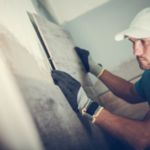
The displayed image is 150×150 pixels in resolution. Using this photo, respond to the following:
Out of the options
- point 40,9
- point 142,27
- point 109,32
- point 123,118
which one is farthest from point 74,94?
point 109,32

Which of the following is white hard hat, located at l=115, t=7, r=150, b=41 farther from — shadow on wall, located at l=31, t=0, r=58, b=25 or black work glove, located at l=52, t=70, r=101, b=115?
shadow on wall, located at l=31, t=0, r=58, b=25

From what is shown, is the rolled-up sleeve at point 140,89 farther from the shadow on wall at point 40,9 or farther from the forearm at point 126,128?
the shadow on wall at point 40,9

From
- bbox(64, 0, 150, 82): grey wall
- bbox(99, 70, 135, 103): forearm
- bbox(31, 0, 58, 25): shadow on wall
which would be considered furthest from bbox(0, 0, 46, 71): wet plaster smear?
bbox(64, 0, 150, 82): grey wall

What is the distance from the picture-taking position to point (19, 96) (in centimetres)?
44

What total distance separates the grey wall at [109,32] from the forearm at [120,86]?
1.59ft

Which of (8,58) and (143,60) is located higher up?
(8,58)

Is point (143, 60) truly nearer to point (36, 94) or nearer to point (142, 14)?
point (142, 14)

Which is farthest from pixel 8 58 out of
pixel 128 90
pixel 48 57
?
pixel 128 90

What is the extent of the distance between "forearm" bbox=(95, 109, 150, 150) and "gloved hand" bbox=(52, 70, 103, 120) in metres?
0.07

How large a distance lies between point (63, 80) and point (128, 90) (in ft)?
2.44

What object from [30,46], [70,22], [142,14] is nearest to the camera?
[30,46]

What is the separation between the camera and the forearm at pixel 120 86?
119 cm

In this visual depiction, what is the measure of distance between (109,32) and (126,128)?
52.4 inches

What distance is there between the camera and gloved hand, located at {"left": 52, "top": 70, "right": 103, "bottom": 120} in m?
0.79
